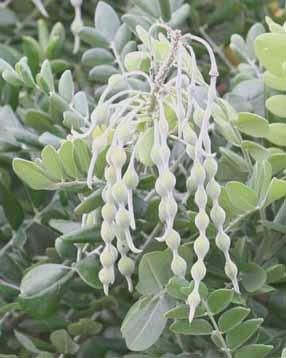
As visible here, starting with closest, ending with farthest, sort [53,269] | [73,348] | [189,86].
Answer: [189,86] → [53,269] → [73,348]

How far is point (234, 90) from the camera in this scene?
3.37 feet

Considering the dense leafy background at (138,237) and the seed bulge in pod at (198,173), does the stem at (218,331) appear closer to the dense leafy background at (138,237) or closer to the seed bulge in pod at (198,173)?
the dense leafy background at (138,237)

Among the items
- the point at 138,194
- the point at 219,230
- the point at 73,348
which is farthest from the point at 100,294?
the point at 219,230

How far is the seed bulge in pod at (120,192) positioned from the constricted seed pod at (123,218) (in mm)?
10

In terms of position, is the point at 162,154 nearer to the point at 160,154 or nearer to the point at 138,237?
the point at 160,154

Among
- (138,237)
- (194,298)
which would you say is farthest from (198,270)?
(138,237)

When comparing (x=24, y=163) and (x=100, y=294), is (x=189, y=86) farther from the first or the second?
(x=100, y=294)

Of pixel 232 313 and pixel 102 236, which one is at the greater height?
pixel 102 236

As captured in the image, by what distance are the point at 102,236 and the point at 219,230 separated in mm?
97

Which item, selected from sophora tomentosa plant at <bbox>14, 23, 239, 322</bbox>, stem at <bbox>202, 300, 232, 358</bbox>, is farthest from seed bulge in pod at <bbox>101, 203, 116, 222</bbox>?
stem at <bbox>202, 300, 232, 358</bbox>

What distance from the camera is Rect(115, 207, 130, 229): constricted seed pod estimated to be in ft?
2.52

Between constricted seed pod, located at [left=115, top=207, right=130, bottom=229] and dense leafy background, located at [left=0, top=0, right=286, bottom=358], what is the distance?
65mm

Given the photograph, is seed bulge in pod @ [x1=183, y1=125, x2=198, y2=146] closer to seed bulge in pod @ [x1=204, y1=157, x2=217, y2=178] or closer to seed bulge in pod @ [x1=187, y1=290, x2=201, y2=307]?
seed bulge in pod @ [x1=204, y1=157, x2=217, y2=178]

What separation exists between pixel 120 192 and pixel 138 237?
20cm
